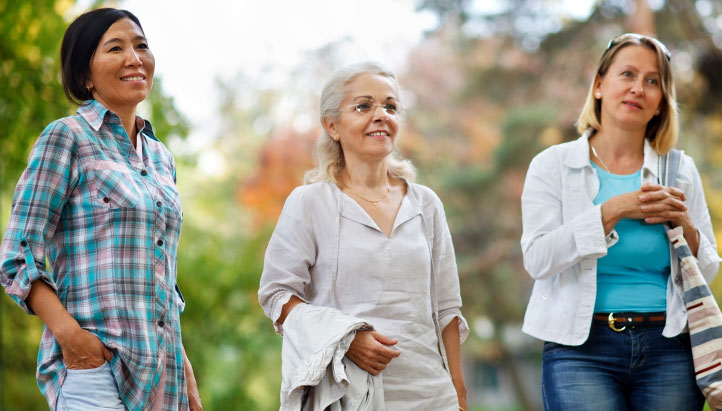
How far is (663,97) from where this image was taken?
3367 mm

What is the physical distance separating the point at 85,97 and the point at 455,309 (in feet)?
4.88

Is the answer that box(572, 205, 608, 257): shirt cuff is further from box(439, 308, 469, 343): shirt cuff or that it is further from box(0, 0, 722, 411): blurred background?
box(0, 0, 722, 411): blurred background

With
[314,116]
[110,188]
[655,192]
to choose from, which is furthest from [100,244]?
[314,116]

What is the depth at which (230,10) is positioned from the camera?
2283cm

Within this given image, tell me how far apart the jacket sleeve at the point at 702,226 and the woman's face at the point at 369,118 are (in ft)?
3.87

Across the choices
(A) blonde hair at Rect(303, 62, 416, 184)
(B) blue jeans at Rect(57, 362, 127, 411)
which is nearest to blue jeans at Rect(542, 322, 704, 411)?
(A) blonde hair at Rect(303, 62, 416, 184)

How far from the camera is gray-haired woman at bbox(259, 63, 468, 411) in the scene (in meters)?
2.94

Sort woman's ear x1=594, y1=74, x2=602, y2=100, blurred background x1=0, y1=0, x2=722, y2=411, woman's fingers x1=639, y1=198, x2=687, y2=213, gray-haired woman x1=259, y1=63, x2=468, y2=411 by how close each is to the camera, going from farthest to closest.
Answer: blurred background x1=0, y1=0, x2=722, y2=411 < woman's ear x1=594, y1=74, x2=602, y2=100 < woman's fingers x1=639, y1=198, x2=687, y2=213 < gray-haired woman x1=259, y1=63, x2=468, y2=411

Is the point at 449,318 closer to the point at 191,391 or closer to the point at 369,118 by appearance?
the point at 369,118

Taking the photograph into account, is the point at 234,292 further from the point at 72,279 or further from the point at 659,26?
the point at 72,279

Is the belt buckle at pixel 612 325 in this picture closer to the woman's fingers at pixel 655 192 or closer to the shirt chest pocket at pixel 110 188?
the woman's fingers at pixel 655 192

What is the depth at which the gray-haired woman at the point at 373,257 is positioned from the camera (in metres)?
2.94

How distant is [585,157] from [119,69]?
69.6 inches

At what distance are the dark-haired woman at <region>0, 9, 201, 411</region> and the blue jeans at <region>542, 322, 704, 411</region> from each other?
1392 millimetres
